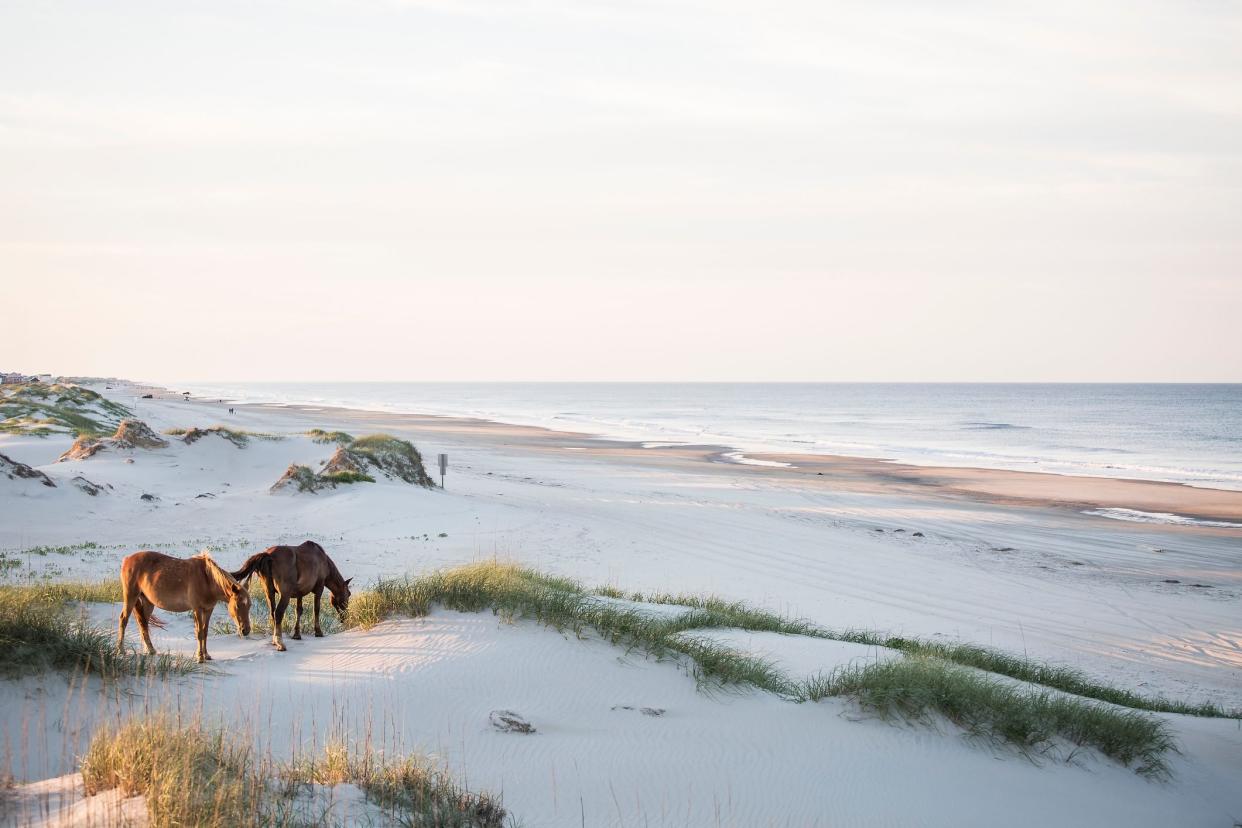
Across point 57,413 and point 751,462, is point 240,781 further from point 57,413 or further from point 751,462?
point 751,462

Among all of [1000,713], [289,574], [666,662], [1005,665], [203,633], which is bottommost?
[1005,665]

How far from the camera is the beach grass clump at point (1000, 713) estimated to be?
23.1ft

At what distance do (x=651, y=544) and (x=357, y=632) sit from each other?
11.2 meters

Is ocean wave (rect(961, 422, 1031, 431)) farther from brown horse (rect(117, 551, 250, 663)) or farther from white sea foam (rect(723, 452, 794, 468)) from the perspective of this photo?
A: brown horse (rect(117, 551, 250, 663))

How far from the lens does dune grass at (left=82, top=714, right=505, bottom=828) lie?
3.85 metres

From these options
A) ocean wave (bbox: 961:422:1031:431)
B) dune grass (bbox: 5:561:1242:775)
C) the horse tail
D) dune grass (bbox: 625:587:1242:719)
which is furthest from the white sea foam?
ocean wave (bbox: 961:422:1031:431)

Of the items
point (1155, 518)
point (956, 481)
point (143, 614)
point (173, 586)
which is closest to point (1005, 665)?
point (173, 586)

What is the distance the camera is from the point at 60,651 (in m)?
5.98

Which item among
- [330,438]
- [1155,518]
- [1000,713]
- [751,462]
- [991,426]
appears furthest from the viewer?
[991,426]

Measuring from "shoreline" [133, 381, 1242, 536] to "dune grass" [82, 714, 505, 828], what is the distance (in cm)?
2561

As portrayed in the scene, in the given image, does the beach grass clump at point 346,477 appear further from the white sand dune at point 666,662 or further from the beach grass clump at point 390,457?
the beach grass clump at point 390,457

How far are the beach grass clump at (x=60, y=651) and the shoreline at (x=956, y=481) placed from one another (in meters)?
26.0

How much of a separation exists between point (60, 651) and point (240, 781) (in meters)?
2.94

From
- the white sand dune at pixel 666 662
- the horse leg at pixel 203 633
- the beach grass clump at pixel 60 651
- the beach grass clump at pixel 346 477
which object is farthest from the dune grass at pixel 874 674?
the beach grass clump at pixel 346 477
